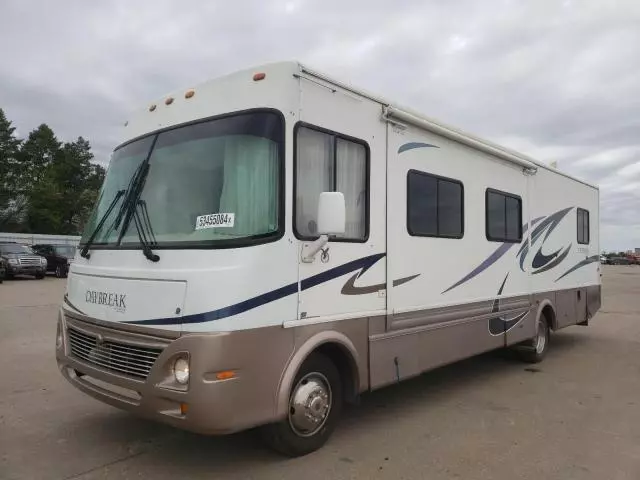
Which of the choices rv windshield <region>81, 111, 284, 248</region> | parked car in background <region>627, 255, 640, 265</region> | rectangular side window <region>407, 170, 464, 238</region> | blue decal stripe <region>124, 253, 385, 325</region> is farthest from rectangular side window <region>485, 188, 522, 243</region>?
parked car in background <region>627, 255, 640, 265</region>

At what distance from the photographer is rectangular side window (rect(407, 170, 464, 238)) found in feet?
18.2

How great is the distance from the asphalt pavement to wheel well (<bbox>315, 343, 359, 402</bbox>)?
17.2 inches

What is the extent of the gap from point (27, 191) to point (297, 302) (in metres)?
56.0

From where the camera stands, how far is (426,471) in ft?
13.8

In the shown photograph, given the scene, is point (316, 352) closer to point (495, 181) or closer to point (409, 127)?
point (409, 127)

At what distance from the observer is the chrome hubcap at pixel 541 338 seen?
8305 millimetres

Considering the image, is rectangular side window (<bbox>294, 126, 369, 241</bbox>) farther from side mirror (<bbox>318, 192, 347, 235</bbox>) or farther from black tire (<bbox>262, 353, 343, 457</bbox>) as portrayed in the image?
black tire (<bbox>262, 353, 343, 457</bbox>)

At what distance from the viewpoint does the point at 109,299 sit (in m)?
4.29

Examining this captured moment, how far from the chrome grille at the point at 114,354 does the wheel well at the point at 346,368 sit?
1444mm

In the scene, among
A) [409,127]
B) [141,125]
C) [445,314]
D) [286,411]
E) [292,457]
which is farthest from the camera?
[445,314]

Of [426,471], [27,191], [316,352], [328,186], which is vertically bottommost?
[426,471]

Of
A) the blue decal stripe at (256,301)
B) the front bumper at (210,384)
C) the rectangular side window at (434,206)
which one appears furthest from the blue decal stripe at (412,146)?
the front bumper at (210,384)

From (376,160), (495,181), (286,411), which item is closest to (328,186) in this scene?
(376,160)

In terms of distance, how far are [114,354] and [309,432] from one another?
1.61 metres
